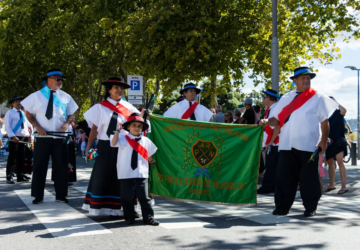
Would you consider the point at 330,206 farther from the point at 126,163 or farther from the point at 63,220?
the point at 63,220

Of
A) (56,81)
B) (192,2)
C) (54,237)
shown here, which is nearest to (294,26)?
(192,2)

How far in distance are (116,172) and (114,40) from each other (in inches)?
942

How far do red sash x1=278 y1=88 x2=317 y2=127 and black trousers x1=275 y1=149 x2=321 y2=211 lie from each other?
0.52 meters

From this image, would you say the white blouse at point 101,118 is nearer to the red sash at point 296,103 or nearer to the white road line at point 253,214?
the white road line at point 253,214

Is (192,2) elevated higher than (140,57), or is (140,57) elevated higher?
(192,2)

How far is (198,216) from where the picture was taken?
7.43m

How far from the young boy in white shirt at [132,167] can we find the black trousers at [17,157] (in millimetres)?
6823

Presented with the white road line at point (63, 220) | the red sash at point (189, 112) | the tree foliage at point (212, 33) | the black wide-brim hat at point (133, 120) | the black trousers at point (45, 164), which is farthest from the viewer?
the tree foliage at point (212, 33)

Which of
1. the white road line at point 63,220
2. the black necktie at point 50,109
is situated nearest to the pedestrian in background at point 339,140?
the white road line at point 63,220

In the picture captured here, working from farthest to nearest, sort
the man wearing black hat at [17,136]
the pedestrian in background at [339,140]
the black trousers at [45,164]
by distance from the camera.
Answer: the man wearing black hat at [17,136], the pedestrian in background at [339,140], the black trousers at [45,164]

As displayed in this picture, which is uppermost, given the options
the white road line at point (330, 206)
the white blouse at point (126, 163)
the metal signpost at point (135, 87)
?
the metal signpost at point (135, 87)

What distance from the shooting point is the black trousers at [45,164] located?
8664 mm

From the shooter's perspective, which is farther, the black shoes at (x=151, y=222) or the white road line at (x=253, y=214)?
the white road line at (x=253, y=214)

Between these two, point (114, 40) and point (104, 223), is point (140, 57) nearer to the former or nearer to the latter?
point (114, 40)
